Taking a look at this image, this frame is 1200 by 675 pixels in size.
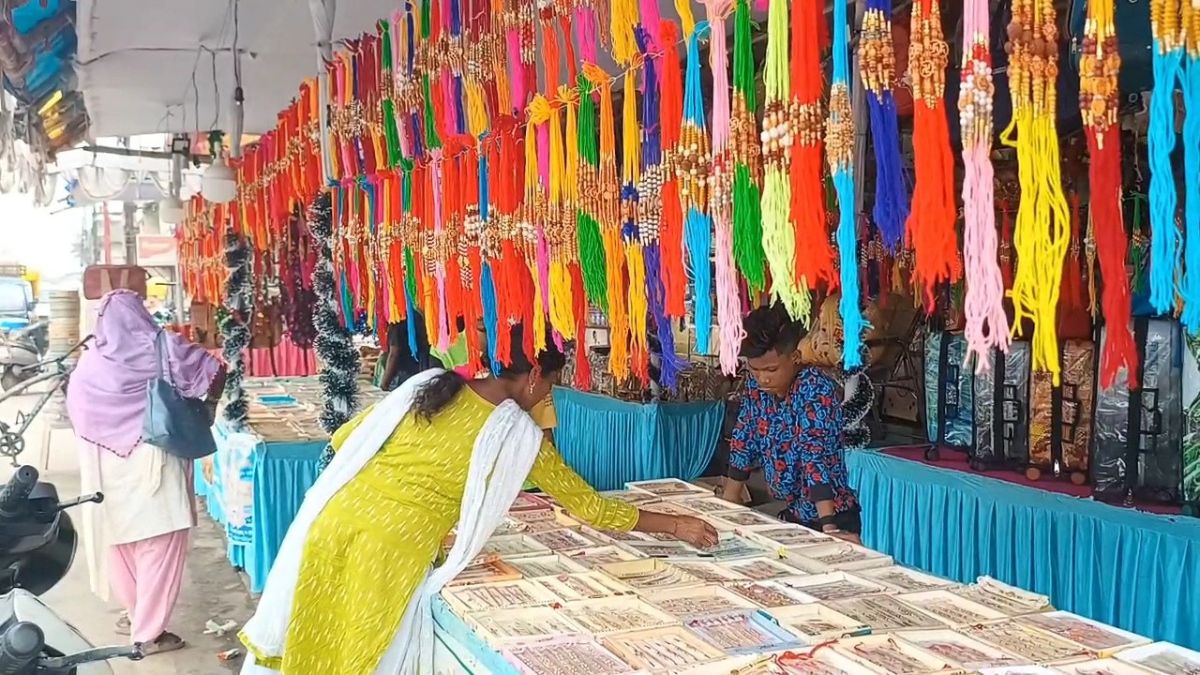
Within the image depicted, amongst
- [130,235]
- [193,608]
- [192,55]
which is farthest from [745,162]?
[130,235]

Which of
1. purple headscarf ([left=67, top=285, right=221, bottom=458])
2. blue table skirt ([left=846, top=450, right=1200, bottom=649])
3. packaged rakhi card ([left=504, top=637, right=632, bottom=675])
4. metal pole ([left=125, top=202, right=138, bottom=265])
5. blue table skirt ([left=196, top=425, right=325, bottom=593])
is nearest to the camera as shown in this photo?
packaged rakhi card ([left=504, top=637, right=632, bottom=675])

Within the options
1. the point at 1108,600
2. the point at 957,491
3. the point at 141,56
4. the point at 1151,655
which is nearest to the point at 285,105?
the point at 141,56

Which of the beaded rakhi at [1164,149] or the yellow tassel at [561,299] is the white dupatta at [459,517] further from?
the beaded rakhi at [1164,149]

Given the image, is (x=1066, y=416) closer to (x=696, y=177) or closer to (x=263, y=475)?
(x=696, y=177)

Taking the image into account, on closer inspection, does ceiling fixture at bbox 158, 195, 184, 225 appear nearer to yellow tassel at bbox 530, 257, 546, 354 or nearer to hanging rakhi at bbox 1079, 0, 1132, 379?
yellow tassel at bbox 530, 257, 546, 354

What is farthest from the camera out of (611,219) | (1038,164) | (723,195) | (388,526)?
(388,526)

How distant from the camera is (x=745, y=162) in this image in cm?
142

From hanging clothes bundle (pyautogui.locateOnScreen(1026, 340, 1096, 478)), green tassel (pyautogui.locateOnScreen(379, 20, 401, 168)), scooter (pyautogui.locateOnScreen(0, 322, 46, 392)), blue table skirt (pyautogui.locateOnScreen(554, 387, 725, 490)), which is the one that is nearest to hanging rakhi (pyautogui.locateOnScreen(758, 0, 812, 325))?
green tassel (pyautogui.locateOnScreen(379, 20, 401, 168))

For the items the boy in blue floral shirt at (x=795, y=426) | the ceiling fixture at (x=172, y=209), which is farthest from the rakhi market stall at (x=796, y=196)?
the ceiling fixture at (x=172, y=209)

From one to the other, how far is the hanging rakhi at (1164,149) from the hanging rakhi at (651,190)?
2.74 feet

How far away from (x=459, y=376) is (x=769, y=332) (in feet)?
3.74

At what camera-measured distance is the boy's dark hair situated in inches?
115

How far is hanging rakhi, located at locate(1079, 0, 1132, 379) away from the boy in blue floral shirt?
1.85 meters

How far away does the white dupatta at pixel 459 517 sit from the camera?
2.06 m
